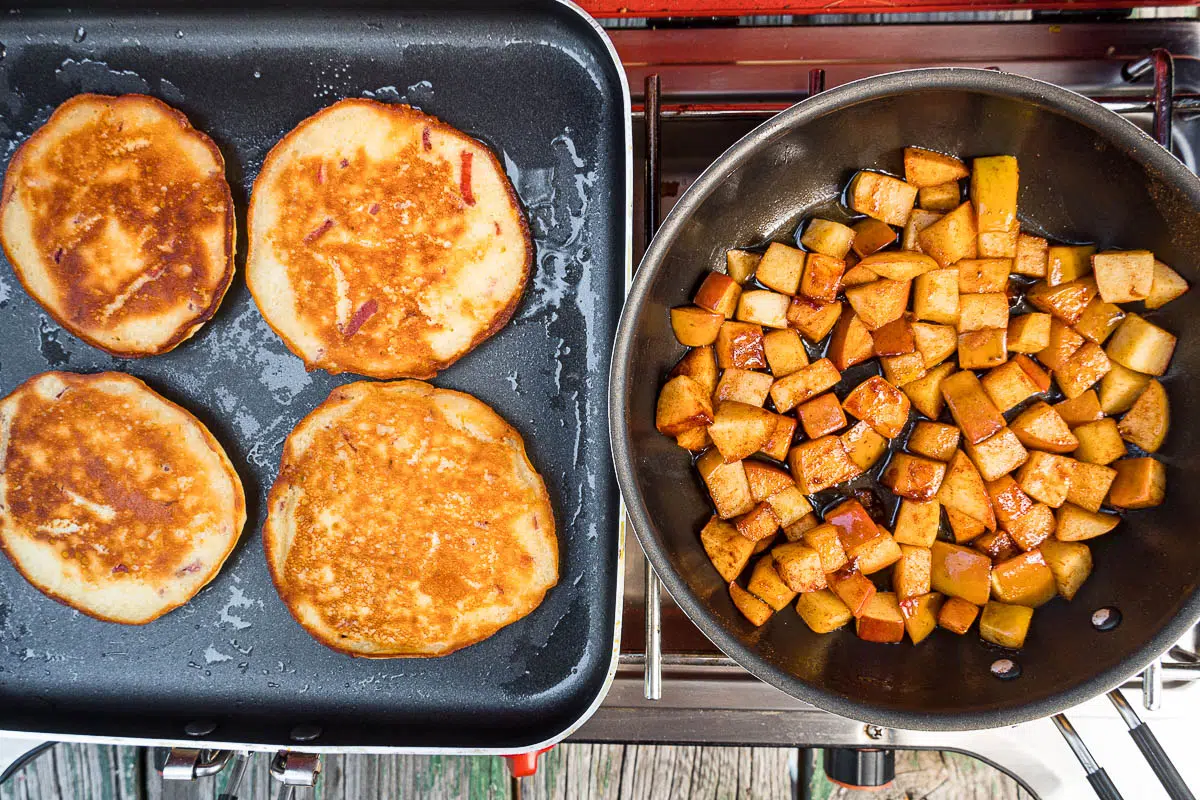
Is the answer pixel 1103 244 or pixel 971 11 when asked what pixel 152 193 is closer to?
pixel 971 11

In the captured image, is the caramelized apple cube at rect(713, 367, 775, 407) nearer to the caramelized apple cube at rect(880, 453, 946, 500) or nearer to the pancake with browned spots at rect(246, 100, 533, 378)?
the caramelized apple cube at rect(880, 453, 946, 500)

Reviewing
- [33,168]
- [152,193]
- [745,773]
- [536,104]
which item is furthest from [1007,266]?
[33,168]

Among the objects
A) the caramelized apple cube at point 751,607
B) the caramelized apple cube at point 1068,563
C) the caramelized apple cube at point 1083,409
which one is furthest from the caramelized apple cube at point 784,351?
the caramelized apple cube at point 1068,563

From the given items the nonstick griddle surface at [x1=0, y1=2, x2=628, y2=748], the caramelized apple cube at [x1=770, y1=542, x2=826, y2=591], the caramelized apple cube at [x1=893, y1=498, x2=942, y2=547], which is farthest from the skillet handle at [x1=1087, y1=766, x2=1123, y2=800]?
the nonstick griddle surface at [x1=0, y1=2, x2=628, y2=748]

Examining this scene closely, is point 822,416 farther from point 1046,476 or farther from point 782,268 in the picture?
point 1046,476

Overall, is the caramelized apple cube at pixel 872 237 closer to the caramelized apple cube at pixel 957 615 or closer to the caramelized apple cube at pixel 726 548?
the caramelized apple cube at pixel 726 548
